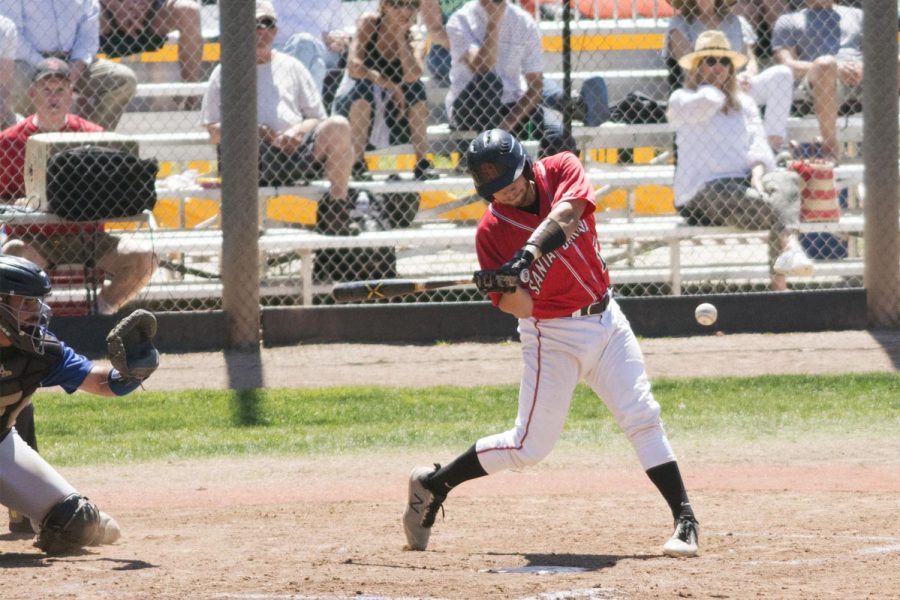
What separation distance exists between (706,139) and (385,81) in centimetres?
243

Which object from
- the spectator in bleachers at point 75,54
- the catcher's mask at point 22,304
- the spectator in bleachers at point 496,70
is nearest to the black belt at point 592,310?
the catcher's mask at point 22,304

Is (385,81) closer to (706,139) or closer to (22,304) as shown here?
(706,139)

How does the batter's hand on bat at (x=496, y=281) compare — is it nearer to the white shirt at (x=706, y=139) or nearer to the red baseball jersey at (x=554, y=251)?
the red baseball jersey at (x=554, y=251)

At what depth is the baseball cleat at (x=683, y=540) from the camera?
198 inches

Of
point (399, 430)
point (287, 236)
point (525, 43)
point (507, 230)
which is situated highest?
point (525, 43)

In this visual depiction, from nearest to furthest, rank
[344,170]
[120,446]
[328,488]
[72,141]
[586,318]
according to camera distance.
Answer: [586,318], [328,488], [120,446], [72,141], [344,170]

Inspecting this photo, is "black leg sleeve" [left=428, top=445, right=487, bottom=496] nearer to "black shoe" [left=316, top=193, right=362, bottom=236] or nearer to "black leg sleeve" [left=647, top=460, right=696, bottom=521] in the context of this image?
"black leg sleeve" [left=647, top=460, right=696, bottom=521]

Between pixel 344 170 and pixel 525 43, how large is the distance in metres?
1.80

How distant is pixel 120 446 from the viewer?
775 centimetres

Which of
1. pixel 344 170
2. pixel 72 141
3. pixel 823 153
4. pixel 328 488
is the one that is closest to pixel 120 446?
pixel 328 488

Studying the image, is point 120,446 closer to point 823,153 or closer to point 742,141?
point 742,141

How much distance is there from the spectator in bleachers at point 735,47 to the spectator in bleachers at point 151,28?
3823 millimetres

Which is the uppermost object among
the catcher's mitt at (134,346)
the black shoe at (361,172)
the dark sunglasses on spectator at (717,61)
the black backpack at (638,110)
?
the dark sunglasses on spectator at (717,61)

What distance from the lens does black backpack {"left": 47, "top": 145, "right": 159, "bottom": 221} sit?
8750 mm
